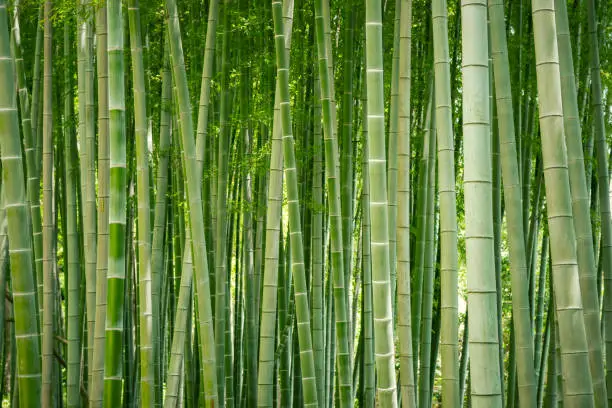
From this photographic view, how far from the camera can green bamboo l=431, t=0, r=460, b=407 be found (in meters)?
3.12

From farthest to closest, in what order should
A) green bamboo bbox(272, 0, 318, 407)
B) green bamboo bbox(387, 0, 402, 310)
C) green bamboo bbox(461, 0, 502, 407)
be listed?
green bamboo bbox(387, 0, 402, 310), green bamboo bbox(272, 0, 318, 407), green bamboo bbox(461, 0, 502, 407)

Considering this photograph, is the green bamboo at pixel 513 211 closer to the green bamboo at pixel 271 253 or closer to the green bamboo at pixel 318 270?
the green bamboo at pixel 271 253

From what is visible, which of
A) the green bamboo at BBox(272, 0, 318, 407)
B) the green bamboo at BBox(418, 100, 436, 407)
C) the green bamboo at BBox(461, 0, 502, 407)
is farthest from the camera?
the green bamboo at BBox(418, 100, 436, 407)

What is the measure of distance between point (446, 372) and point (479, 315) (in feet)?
4.14

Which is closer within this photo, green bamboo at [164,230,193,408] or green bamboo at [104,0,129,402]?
green bamboo at [104,0,129,402]

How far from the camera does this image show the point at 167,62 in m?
4.77

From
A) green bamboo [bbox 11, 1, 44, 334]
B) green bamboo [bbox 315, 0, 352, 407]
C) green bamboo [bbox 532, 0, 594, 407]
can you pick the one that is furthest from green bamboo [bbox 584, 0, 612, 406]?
green bamboo [bbox 11, 1, 44, 334]

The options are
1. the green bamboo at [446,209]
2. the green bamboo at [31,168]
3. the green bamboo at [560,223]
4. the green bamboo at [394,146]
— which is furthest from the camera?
the green bamboo at [31,168]

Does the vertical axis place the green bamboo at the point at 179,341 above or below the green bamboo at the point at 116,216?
below

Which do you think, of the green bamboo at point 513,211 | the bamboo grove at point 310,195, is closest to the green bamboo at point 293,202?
the bamboo grove at point 310,195

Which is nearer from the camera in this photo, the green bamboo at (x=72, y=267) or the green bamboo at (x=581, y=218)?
the green bamboo at (x=581, y=218)

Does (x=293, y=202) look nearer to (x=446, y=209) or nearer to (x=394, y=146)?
(x=394, y=146)

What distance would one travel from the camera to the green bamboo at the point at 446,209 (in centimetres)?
312

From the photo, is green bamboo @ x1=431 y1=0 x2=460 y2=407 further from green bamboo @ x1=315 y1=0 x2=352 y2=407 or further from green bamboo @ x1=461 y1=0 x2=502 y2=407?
green bamboo @ x1=461 y1=0 x2=502 y2=407
